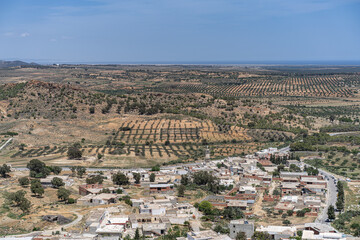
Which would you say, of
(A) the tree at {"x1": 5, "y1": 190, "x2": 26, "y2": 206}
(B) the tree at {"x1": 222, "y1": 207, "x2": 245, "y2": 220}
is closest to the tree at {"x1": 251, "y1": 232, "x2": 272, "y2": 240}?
(B) the tree at {"x1": 222, "y1": 207, "x2": 245, "y2": 220}

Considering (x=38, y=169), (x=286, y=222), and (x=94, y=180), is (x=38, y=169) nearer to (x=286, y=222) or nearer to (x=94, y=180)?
(x=94, y=180)

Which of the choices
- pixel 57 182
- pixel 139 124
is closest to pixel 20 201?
pixel 57 182

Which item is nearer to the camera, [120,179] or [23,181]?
[23,181]

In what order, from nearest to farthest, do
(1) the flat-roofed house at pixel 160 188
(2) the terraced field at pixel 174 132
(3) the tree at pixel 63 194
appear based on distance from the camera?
(3) the tree at pixel 63 194 → (1) the flat-roofed house at pixel 160 188 → (2) the terraced field at pixel 174 132

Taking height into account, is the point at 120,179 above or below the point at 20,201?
below

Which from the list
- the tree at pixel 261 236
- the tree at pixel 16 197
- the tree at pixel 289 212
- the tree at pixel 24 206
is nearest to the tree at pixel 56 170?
the tree at pixel 16 197

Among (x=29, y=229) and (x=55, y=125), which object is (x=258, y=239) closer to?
(x=29, y=229)

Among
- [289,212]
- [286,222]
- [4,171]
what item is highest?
[4,171]

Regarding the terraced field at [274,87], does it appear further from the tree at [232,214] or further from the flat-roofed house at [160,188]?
the tree at [232,214]
